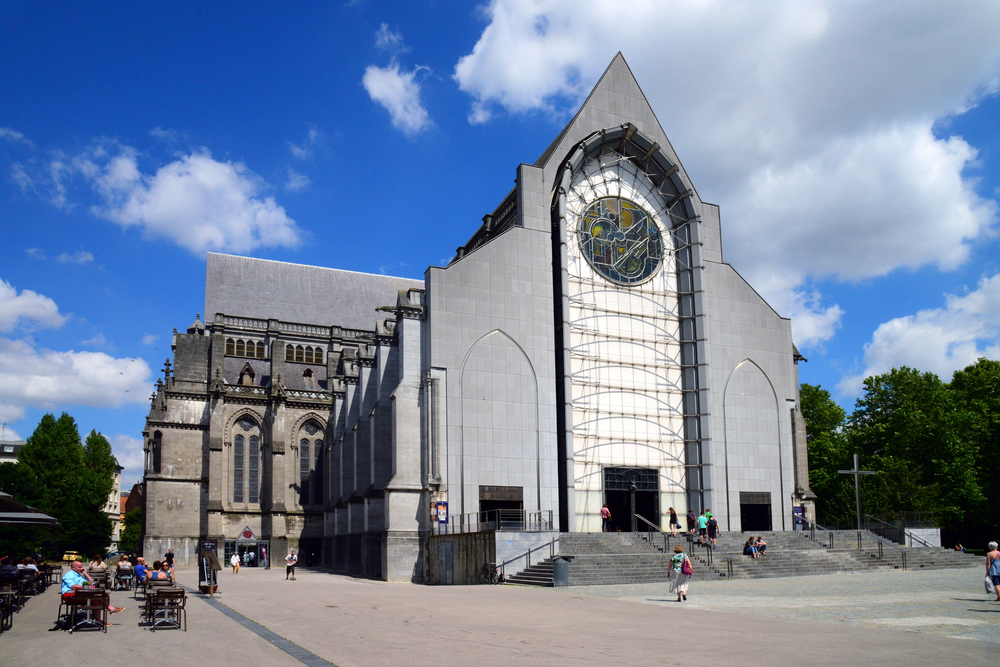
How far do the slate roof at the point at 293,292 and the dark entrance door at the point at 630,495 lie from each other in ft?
108

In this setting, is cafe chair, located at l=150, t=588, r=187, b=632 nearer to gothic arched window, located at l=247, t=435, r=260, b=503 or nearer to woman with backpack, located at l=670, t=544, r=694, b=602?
woman with backpack, located at l=670, t=544, r=694, b=602

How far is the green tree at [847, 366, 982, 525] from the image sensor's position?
48.0 m

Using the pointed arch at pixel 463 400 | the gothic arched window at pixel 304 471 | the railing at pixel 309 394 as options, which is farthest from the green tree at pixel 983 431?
the gothic arched window at pixel 304 471

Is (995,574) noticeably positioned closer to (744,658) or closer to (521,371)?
(744,658)

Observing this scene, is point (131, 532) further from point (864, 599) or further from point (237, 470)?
point (864, 599)

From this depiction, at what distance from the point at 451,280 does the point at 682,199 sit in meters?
14.3

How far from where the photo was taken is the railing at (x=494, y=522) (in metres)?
34.6

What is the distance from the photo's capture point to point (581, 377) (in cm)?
3994

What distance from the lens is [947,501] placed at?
160ft

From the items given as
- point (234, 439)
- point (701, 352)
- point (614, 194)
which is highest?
point (614, 194)

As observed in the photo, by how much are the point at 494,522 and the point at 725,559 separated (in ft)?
31.1

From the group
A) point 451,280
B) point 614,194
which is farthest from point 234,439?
point 614,194

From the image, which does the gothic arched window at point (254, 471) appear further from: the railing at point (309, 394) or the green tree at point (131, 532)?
the green tree at point (131, 532)

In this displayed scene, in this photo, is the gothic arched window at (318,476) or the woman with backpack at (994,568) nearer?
the woman with backpack at (994,568)
